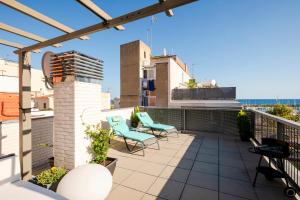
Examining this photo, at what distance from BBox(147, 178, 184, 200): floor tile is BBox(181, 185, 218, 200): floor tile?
4.5 inches

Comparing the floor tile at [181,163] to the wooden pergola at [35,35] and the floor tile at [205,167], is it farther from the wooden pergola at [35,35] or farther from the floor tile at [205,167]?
the wooden pergola at [35,35]

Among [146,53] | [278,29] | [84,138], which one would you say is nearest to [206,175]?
[84,138]

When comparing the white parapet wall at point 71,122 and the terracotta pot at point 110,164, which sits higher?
the white parapet wall at point 71,122

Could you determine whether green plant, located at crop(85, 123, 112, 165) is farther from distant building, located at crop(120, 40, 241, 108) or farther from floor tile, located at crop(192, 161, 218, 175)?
distant building, located at crop(120, 40, 241, 108)

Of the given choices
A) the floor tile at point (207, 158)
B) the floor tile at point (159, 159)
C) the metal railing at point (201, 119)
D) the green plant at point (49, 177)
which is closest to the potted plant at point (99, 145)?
the green plant at point (49, 177)

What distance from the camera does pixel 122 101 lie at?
78.7 ft

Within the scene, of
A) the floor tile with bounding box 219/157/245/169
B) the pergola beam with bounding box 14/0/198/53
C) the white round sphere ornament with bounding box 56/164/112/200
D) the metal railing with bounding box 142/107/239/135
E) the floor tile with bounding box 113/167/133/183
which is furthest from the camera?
the metal railing with bounding box 142/107/239/135

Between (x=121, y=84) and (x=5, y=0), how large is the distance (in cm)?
2299

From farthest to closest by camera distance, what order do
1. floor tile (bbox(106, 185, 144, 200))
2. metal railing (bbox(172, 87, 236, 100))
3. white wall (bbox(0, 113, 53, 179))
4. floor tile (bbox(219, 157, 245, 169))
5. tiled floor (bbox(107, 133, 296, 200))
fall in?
metal railing (bbox(172, 87, 236, 100)) < floor tile (bbox(219, 157, 245, 169)) < white wall (bbox(0, 113, 53, 179)) < tiled floor (bbox(107, 133, 296, 200)) < floor tile (bbox(106, 185, 144, 200))

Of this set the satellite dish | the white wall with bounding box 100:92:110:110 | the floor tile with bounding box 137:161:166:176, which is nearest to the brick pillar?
the satellite dish

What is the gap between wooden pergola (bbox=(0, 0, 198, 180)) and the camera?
179 centimetres

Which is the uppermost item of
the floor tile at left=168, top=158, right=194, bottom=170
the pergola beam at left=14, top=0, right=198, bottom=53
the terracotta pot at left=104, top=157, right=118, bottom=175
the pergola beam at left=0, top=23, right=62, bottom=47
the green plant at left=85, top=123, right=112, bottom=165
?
the pergola beam at left=0, top=23, right=62, bottom=47

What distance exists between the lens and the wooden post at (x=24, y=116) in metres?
2.97

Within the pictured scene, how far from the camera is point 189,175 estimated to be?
353 cm
